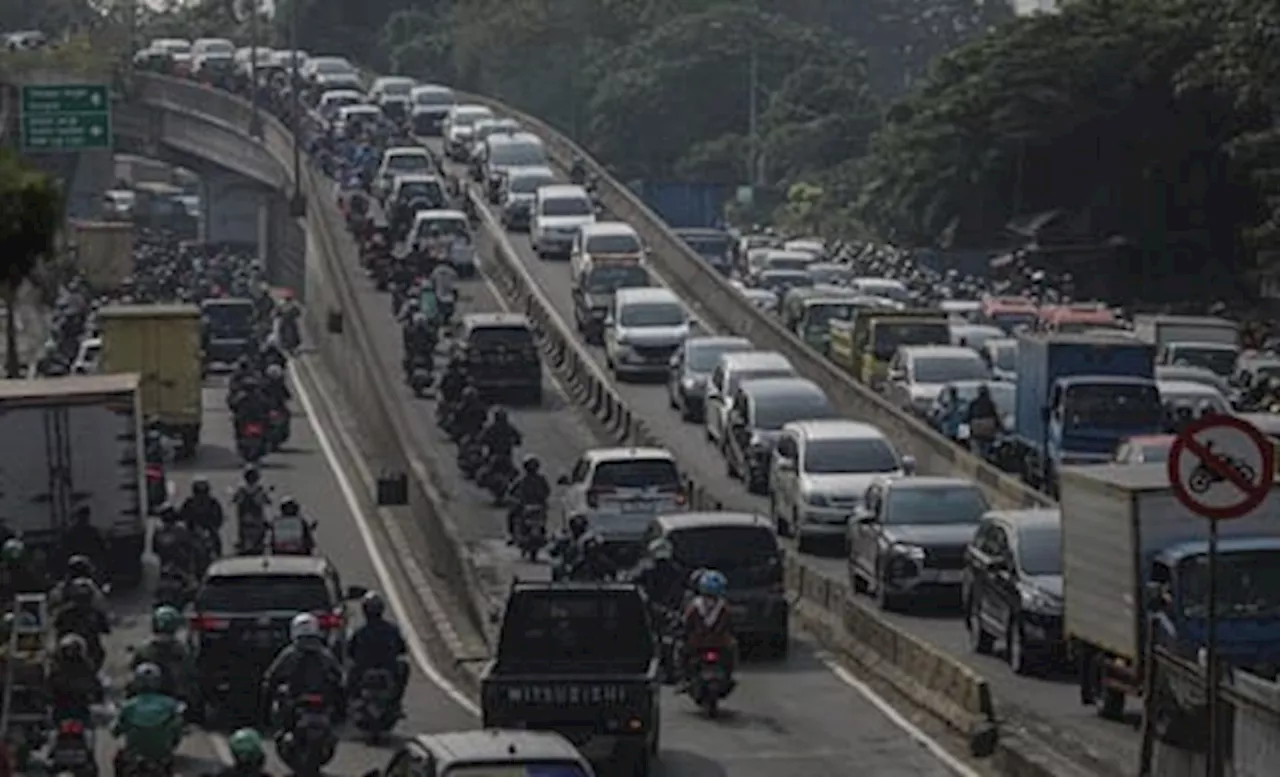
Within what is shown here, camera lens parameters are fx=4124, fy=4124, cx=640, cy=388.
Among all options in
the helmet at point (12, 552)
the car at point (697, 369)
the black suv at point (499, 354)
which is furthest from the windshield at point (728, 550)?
the black suv at point (499, 354)

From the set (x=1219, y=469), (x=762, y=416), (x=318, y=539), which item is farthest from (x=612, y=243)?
(x=1219, y=469)

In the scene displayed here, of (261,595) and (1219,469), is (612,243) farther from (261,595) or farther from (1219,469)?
(1219,469)

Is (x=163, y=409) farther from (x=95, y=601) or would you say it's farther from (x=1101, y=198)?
(x=1101, y=198)

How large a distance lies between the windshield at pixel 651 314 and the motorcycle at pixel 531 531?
1867cm

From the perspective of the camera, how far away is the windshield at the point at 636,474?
44.1 metres

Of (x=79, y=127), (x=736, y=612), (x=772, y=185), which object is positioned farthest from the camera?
(x=772, y=185)

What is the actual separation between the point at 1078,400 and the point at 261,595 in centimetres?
1737

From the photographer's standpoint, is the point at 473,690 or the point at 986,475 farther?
the point at 986,475

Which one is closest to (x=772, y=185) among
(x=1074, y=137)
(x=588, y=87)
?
(x=588, y=87)

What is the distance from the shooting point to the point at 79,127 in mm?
83375

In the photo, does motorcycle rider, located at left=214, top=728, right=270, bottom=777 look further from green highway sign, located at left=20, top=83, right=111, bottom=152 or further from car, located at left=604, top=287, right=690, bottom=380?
green highway sign, located at left=20, top=83, right=111, bottom=152

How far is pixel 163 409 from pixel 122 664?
820 inches

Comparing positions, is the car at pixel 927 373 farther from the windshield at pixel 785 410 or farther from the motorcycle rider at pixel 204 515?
the motorcycle rider at pixel 204 515

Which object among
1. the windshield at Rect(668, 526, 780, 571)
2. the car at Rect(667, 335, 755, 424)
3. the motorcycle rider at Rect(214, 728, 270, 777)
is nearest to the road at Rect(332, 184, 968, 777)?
the windshield at Rect(668, 526, 780, 571)
